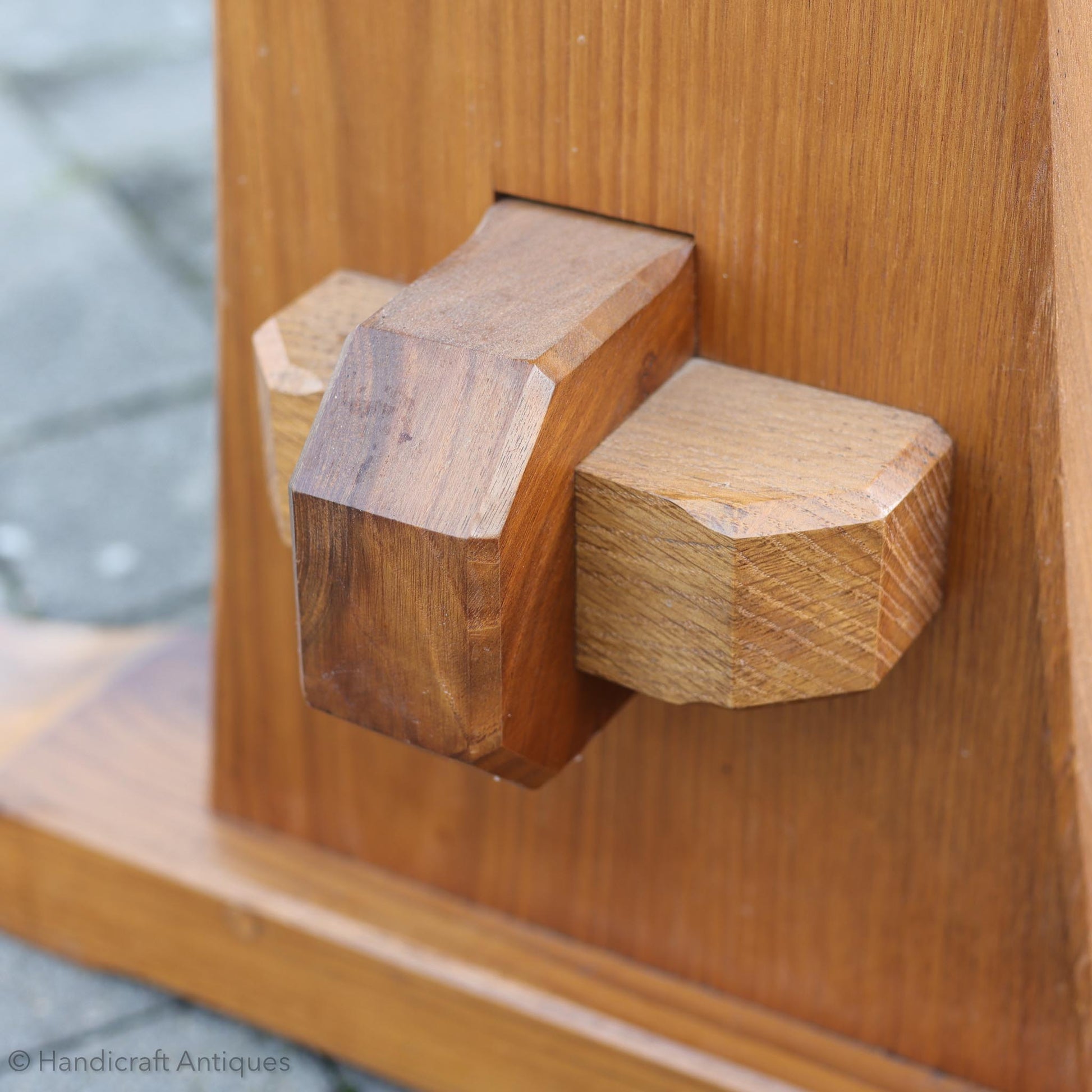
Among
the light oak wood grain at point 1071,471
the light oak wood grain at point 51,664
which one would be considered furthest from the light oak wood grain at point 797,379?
the light oak wood grain at point 51,664

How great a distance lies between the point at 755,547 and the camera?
0.43 meters

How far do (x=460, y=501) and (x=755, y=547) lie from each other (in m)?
0.08

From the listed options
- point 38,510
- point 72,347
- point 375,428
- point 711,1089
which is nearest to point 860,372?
point 375,428

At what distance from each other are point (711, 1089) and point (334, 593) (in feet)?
0.93

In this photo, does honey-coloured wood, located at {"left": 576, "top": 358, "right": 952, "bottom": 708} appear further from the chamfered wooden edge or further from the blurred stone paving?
the blurred stone paving

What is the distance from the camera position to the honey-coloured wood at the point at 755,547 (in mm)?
441

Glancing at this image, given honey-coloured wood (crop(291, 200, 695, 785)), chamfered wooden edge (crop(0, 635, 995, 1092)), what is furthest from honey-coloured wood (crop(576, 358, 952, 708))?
chamfered wooden edge (crop(0, 635, 995, 1092))

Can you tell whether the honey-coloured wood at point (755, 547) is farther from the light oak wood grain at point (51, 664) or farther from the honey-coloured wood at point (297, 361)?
the light oak wood grain at point (51, 664)

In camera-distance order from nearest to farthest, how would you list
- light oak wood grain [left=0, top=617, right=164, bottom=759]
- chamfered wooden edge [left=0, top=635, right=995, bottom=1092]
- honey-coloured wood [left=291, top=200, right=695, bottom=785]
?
1. honey-coloured wood [left=291, top=200, right=695, bottom=785]
2. chamfered wooden edge [left=0, top=635, right=995, bottom=1092]
3. light oak wood grain [left=0, top=617, right=164, bottom=759]

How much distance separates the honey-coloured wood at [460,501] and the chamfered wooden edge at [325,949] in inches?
7.8

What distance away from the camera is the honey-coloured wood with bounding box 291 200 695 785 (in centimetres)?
42

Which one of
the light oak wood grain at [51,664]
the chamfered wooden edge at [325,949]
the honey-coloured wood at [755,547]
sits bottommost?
the chamfered wooden edge at [325,949]

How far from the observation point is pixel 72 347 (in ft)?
3.80

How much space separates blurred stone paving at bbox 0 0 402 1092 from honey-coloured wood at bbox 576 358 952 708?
0.33m
